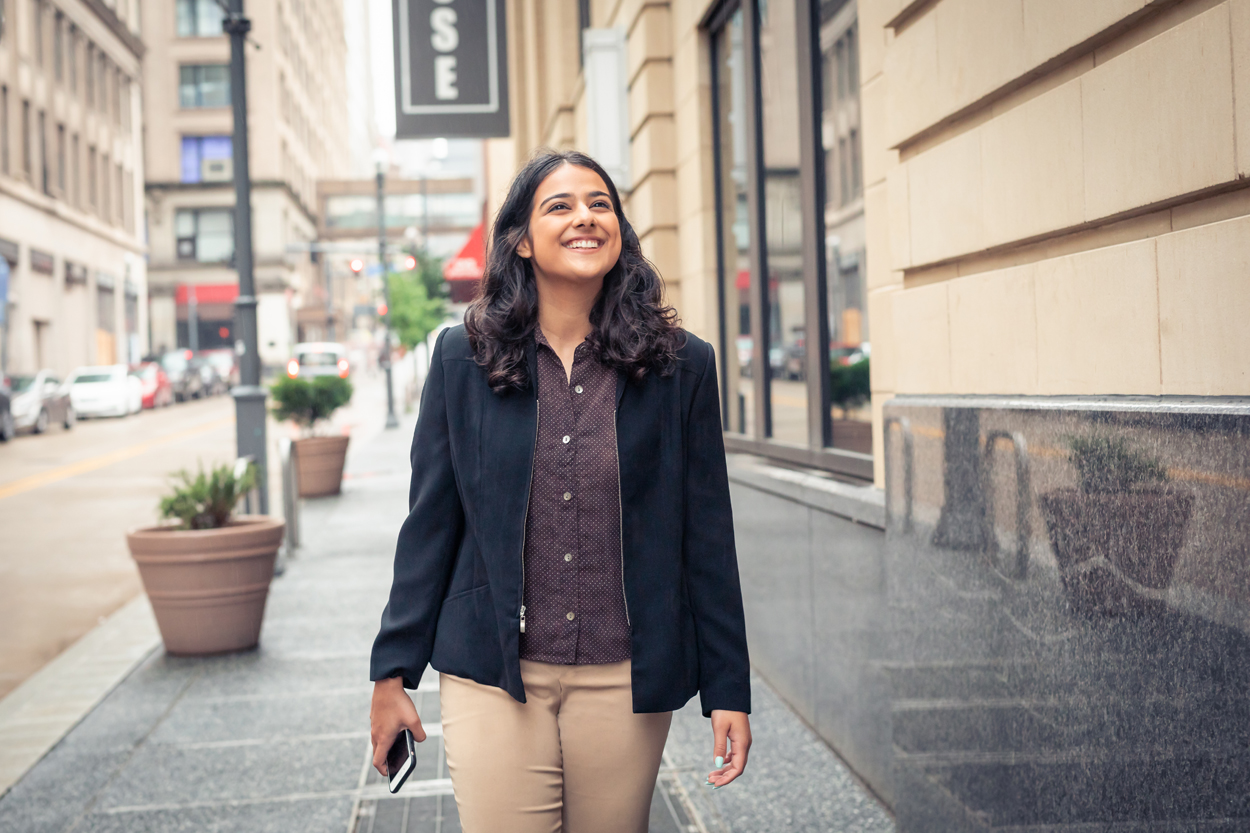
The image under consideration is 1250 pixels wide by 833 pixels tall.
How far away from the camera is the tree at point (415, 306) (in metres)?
43.7

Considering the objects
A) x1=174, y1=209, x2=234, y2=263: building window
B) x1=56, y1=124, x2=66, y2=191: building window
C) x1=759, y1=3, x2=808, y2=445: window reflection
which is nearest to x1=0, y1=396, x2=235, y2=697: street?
x1=759, y1=3, x2=808, y2=445: window reflection

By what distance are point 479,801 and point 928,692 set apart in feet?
5.50

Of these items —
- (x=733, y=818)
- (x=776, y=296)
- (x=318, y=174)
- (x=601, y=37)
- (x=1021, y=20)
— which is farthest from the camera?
(x=318, y=174)

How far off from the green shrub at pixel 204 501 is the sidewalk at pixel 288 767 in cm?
81

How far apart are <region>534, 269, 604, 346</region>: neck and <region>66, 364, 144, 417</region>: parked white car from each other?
117 feet

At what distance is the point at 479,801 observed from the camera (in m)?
2.31

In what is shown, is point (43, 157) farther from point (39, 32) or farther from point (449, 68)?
point (449, 68)

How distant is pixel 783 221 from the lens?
6.32 meters

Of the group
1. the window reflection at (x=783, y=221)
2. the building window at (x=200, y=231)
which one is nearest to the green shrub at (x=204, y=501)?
the window reflection at (x=783, y=221)

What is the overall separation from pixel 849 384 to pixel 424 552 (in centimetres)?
341

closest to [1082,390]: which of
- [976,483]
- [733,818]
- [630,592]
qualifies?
[976,483]

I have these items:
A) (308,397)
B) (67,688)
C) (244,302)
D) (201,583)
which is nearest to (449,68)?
(244,302)

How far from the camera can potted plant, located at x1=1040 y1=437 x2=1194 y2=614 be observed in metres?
2.36

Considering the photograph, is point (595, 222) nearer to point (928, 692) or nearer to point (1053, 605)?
point (1053, 605)
